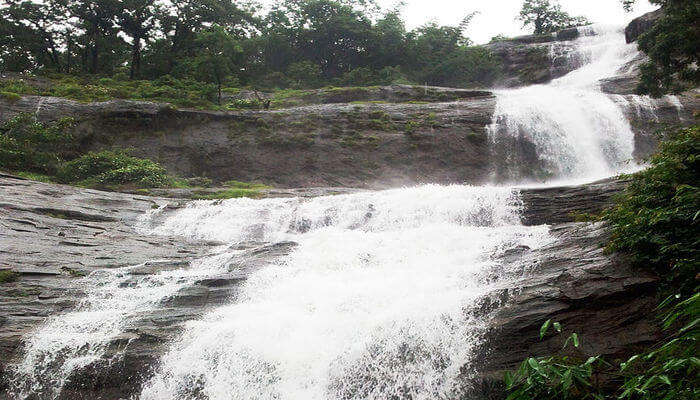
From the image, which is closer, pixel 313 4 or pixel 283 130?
pixel 283 130

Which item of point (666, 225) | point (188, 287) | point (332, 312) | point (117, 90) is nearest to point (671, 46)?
point (666, 225)

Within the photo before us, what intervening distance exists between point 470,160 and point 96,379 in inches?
698

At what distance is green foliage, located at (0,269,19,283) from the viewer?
342 inches

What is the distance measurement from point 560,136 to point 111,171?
1864cm

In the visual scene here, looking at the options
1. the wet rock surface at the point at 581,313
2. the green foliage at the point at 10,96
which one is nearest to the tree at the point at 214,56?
the green foliage at the point at 10,96

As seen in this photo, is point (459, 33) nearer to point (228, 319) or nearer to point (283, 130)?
point (283, 130)

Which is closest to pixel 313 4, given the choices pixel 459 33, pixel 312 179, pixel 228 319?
pixel 459 33

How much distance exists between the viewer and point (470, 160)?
2122 centimetres

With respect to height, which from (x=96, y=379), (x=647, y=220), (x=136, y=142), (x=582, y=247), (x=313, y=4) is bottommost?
(x=96, y=379)

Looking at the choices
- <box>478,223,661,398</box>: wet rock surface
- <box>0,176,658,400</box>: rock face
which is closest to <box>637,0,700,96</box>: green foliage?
<box>0,176,658,400</box>: rock face

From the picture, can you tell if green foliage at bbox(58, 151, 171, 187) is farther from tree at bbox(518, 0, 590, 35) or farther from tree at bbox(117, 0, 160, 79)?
tree at bbox(518, 0, 590, 35)

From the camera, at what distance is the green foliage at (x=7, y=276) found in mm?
8695

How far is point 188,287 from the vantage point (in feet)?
28.1

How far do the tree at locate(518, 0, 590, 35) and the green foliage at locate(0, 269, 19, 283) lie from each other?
40459 mm
